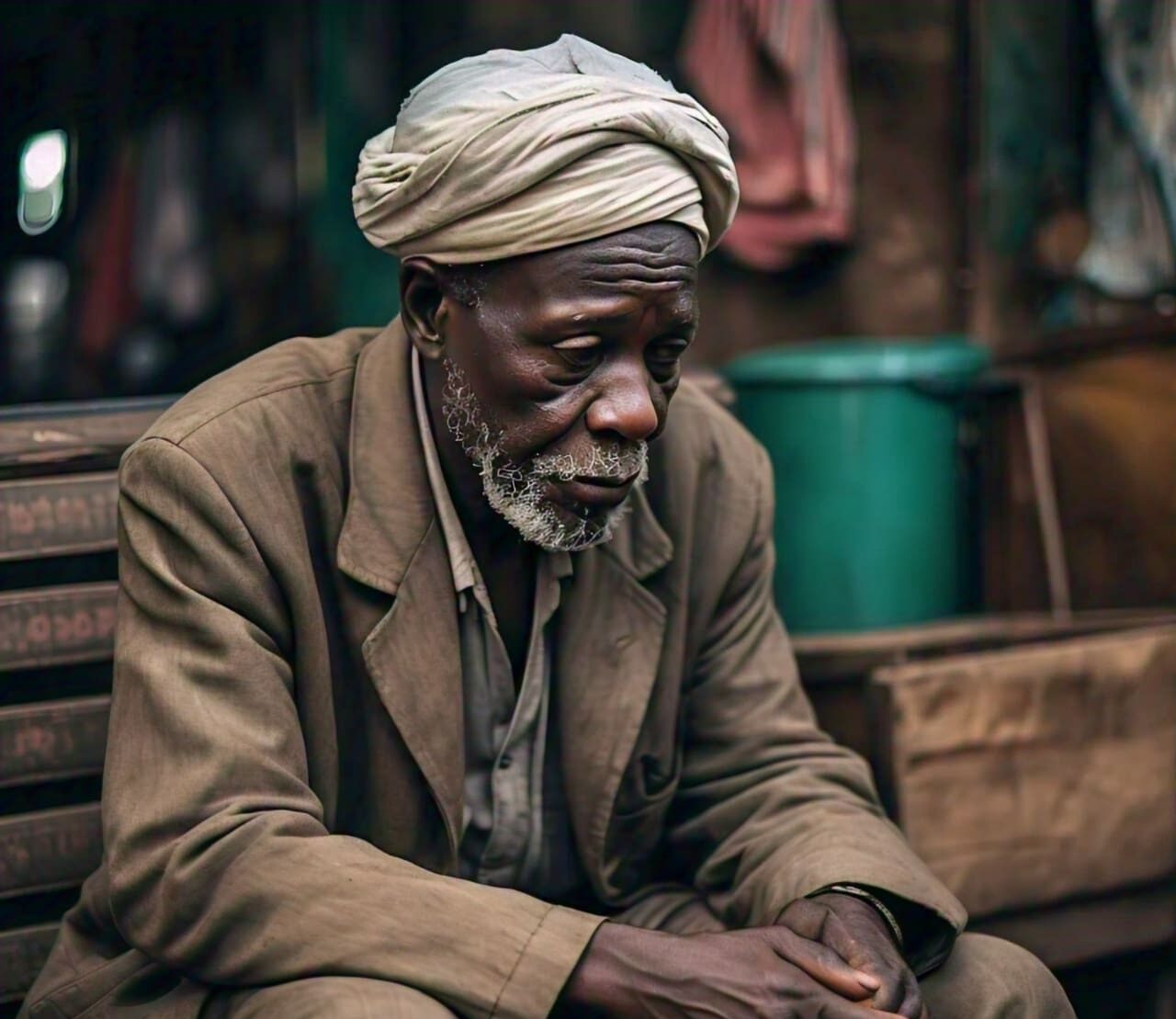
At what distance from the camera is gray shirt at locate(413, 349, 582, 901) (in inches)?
108

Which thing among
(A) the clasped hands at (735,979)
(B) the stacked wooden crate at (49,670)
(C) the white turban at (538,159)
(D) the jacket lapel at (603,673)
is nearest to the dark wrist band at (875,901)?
(A) the clasped hands at (735,979)

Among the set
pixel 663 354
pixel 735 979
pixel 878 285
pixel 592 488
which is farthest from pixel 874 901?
pixel 878 285

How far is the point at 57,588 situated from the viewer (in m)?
3.03

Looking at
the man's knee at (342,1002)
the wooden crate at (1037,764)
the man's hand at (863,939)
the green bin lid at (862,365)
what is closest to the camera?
the man's knee at (342,1002)

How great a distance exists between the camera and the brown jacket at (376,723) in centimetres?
232

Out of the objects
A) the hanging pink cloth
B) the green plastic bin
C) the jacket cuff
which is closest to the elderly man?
the jacket cuff

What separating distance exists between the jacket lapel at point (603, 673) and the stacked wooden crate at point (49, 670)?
841 millimetres

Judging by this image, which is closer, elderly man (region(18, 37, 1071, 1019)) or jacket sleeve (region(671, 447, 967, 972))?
elderly man (region(18, 37, 1071, 1019))

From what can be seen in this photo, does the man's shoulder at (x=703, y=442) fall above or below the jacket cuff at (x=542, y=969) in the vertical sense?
above

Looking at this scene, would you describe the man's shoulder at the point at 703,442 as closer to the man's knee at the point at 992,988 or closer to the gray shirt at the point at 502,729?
the gray shirt at the point at 502,729

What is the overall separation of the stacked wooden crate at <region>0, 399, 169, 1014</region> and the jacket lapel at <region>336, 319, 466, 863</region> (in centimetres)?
63

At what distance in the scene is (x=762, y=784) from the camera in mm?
2914

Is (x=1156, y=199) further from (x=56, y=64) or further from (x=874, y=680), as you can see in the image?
(x=56, y=64)

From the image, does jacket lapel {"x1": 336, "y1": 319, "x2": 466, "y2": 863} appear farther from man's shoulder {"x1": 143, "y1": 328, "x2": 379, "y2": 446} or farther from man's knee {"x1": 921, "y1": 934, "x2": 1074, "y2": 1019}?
man's knee {"x1": 921, "y1": 934, "x2": 1074, "y2": 1019}
